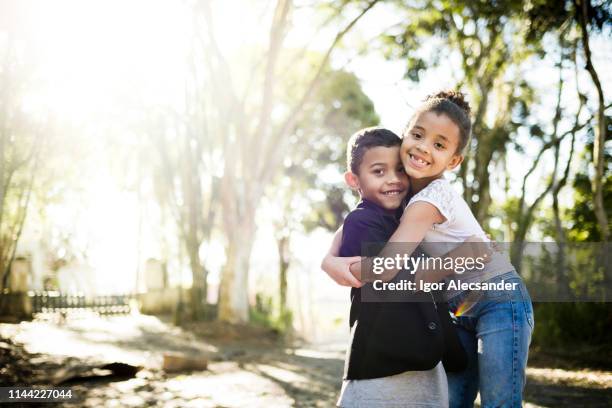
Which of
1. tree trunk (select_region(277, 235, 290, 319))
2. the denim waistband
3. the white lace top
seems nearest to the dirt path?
the denim waistband

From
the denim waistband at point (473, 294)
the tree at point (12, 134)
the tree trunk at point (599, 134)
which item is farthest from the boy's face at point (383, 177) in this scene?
the tree trunk at point (599, 134)

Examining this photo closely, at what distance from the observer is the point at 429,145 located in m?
2.53

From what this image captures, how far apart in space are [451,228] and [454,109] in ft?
1.67

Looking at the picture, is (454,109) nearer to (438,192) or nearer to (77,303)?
(438,192)

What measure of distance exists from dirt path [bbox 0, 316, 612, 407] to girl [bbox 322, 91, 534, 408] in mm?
4045

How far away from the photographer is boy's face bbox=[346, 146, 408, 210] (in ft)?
8.44

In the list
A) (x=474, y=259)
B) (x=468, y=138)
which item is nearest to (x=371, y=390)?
(x=474, y=259)

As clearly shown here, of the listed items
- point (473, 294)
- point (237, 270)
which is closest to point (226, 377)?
point (237, 270)

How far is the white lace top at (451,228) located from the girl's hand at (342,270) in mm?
318

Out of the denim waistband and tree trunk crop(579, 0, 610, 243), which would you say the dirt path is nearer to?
tree trunk crop(579, 0, 610, 243)

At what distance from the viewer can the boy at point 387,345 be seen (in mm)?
2309

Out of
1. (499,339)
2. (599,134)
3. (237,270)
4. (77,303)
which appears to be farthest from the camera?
(77,303)

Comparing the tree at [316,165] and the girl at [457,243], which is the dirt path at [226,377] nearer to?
the girl at [457,243]

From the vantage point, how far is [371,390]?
92.3 inches
